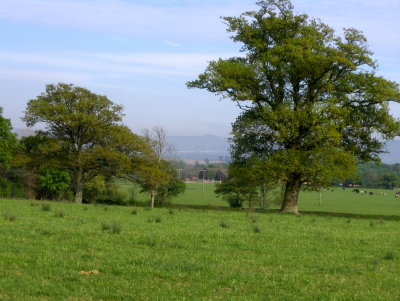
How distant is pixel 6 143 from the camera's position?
52969 mm

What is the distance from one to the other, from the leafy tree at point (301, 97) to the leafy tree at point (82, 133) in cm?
1742

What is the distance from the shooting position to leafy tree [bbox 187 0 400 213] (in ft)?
112

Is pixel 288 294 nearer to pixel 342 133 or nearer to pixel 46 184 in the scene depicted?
pixel 342 133

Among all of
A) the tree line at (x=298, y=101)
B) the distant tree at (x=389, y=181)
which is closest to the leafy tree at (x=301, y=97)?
the tree line at (x=298, y=101)

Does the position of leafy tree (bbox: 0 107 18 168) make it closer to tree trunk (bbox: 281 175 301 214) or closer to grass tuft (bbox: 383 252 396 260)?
tree trunk (bbox: 281 175 301 214)

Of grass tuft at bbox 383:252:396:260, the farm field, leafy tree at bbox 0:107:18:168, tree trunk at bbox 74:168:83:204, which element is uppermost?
leafy tree at bbox 0:107:18:168

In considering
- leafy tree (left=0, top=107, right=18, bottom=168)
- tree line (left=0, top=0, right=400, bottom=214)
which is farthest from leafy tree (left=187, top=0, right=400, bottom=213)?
leafy tree (left=0, top=107, right=18, bottom=168)

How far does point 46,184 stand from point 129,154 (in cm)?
1024

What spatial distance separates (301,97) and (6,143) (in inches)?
1223

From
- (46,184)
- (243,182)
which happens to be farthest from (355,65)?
(46,184)

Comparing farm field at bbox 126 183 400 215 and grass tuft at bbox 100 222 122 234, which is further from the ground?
grass tuft at bbox 100 222 122 234

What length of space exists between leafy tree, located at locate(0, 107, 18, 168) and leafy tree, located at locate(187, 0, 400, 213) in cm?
2389

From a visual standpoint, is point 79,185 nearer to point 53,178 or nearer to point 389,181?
point 53,178

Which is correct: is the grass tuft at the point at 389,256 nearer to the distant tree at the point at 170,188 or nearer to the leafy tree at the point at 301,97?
the leafy tree at the point at 301,97
